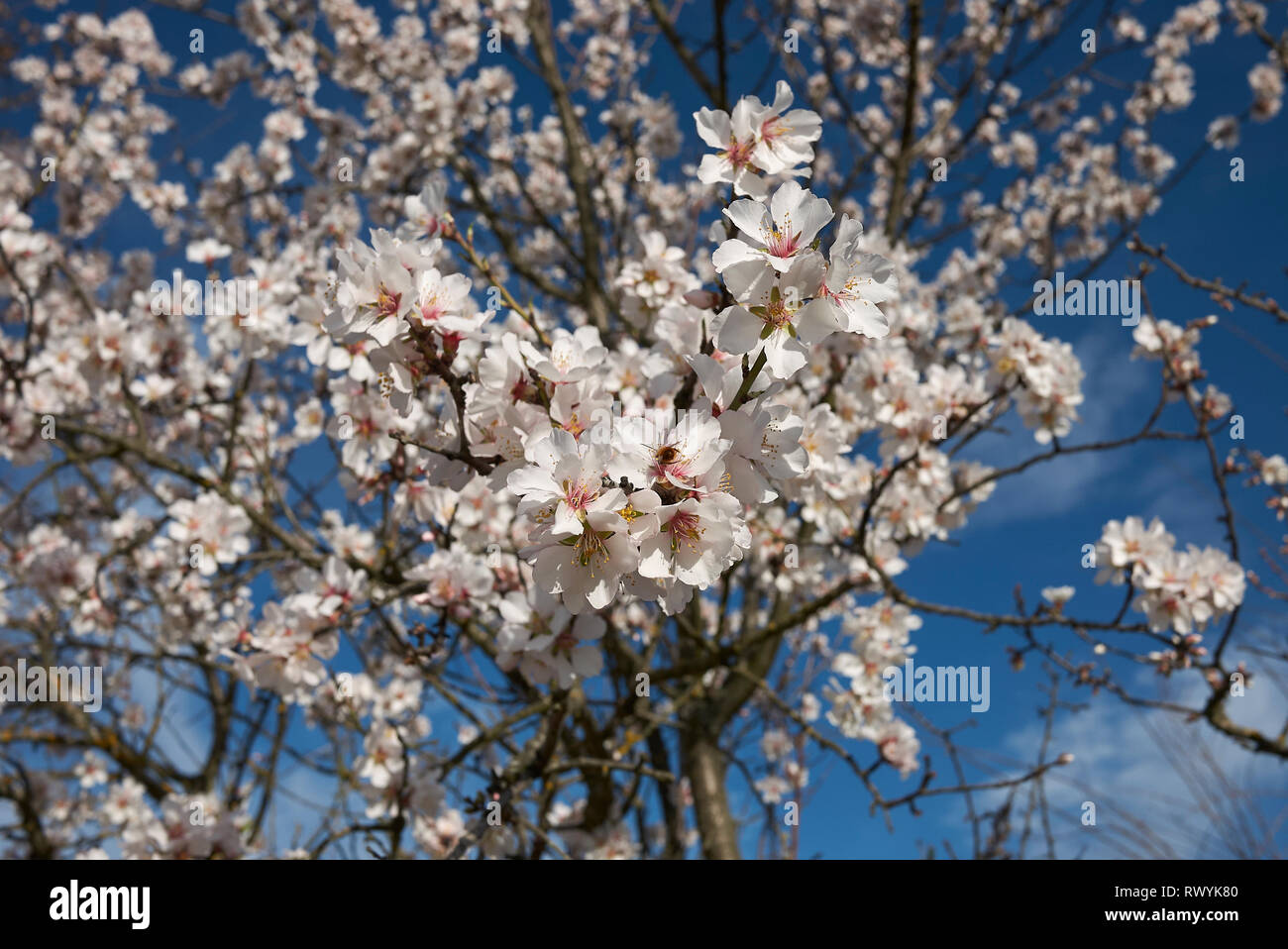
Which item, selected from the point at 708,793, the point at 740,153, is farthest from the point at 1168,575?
the point at 708,793

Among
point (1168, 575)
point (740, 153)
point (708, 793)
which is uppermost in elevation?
point (740, 153)

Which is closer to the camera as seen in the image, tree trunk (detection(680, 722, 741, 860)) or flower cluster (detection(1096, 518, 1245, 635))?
flower cluster (detection(1096, 518, 1245, 635))

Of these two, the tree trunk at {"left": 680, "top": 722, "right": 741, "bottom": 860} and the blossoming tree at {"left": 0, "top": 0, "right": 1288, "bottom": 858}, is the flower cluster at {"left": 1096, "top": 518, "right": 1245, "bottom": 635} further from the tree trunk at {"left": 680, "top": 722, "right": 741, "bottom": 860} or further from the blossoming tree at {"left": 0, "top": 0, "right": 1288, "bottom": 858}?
the tree trunk at {"left": 680, "top": 722, "right": 741, "bottom": 860}

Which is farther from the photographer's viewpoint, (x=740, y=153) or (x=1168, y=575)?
(x=1168, y=575)

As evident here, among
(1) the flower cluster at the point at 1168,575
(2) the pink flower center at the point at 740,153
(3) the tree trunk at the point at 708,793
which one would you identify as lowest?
(3) the tree trunk at the point at 708,793

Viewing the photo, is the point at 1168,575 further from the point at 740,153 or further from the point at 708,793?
the point at 708,793

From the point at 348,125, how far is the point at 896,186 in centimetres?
340

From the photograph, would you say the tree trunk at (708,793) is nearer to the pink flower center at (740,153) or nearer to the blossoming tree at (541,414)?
the blossoming tree at (541,414)

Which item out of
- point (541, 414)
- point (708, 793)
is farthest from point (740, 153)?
point (708, 793)

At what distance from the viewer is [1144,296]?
8.32 feet

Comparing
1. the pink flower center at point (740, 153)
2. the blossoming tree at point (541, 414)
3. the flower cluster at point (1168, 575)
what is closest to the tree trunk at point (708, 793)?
the blossoming tree at point (541, 414)

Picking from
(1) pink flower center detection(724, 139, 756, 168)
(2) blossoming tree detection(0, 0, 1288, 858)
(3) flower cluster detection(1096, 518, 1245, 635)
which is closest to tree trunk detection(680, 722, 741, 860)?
(2) blossoming tree detection(0, 0, 1288, 858)

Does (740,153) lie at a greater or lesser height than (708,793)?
greater
